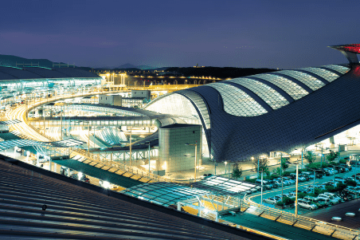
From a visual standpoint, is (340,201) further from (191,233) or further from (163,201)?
(191,233)

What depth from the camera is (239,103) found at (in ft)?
160

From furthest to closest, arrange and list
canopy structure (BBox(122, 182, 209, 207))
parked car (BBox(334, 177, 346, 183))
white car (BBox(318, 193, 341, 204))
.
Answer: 1. parked car (BBox(334, 177, 346, 183))
2. white car (BBox(318, 193, 341, 204))
3. canopy structure (BBox(122, 182, 209, 207))

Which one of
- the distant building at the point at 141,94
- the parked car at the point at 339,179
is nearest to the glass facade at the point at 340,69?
the parked car at the point at 339,179

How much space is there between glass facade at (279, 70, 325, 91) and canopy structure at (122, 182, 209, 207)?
37643mm

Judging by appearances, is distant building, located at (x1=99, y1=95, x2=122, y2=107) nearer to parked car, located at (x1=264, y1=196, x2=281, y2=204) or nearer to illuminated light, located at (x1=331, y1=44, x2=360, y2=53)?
illuminated light, located at (x1=331, y1=44, x2=360, y2=53)

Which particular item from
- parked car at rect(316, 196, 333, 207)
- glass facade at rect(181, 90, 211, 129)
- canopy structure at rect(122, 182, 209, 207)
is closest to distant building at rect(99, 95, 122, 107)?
glass facade at rect(181, 90, 211, 129)

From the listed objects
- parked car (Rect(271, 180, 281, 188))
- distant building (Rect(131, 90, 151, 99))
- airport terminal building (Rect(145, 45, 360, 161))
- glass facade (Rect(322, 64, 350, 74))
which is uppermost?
glass facade (Rect(322, 64, 350, 74))

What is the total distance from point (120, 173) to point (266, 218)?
11.8 meters

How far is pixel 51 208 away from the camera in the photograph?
9391 millimetres

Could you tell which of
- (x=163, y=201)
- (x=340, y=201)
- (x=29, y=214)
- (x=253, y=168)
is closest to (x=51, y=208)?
(x=29, y=214)

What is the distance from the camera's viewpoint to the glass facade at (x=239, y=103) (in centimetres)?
4675

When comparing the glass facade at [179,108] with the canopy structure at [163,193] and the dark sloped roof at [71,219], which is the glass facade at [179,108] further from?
the dark sloped roof at [71,219]

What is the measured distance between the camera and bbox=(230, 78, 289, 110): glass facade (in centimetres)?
4831

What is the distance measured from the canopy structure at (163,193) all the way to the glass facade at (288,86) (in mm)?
34209
